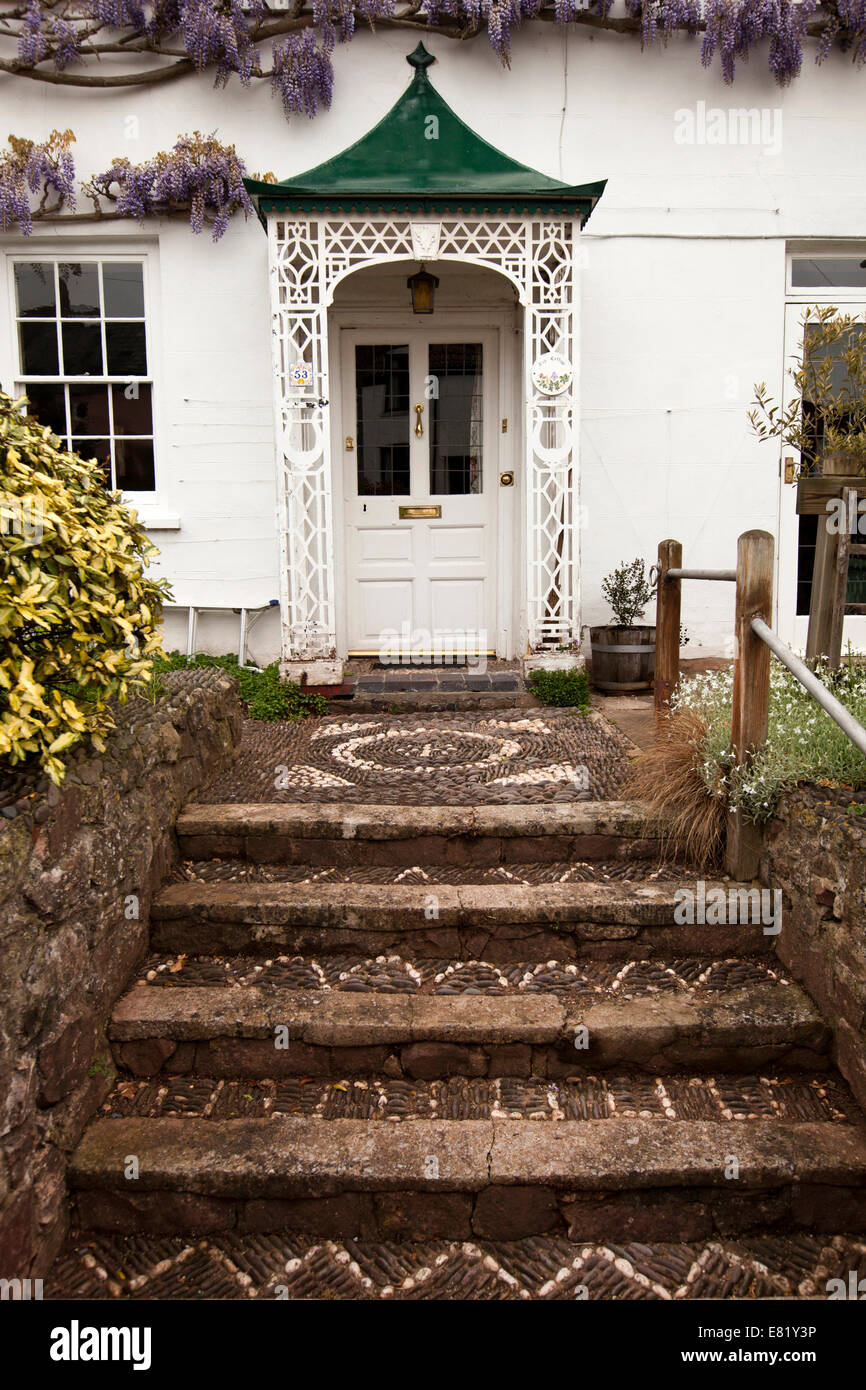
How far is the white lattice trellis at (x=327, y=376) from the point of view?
6.17 metres

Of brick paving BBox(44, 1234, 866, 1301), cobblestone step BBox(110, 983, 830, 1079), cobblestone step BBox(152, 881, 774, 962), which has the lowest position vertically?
brick paving BBox(44, 1234, 866, 1301)

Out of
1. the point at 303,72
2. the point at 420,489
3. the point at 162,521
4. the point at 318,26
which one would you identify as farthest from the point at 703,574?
the point at 318,26

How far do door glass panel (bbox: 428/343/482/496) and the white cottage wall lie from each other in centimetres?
85

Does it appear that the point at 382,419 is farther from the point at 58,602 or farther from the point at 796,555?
the point at 58,602

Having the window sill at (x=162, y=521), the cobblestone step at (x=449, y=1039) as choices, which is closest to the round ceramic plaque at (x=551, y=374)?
the window sill at (x=162, y=521)

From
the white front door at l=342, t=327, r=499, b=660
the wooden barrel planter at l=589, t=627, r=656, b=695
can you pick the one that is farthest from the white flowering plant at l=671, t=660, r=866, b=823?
the white front door at l=342, t=327, r=499, b=660

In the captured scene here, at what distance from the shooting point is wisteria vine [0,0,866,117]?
6.75 m

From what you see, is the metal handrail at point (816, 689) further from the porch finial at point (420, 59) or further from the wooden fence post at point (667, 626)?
the porch finial at point (420, 59)

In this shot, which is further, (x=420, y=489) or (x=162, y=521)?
(x=420, y=489)

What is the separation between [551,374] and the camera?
6.41 metres

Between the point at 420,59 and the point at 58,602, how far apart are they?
6046 mm

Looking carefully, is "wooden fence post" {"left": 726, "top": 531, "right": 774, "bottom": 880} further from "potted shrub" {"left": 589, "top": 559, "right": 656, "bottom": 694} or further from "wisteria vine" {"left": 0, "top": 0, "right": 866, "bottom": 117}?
"wisteria vine" {"left": 0, "top": 0, "right": 866, "bottom": 117}

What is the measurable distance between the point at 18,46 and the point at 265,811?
6.33 meters
